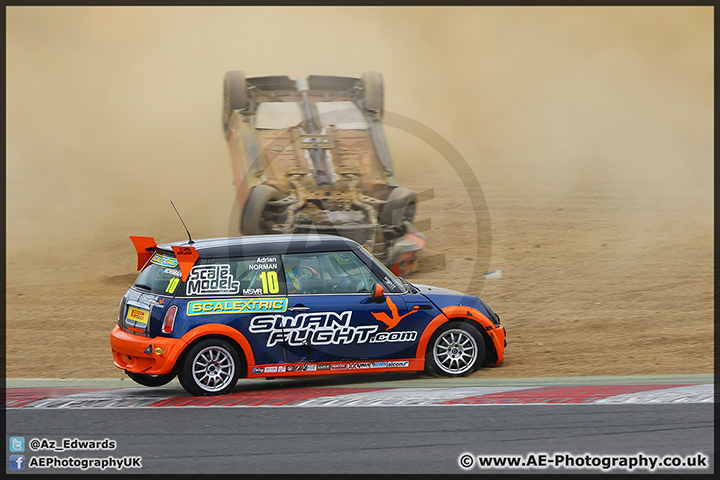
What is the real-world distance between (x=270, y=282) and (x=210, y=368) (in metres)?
0.99

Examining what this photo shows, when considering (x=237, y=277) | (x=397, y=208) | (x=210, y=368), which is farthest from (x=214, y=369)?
(x=397, y=208)

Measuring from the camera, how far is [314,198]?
14445mm

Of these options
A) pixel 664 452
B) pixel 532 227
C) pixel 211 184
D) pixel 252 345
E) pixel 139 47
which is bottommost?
pixel 664 452

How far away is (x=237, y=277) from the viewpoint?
793 centimetres

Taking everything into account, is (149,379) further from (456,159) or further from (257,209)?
(456,159)

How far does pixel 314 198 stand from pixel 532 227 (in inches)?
235

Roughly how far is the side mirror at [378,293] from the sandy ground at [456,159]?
1434mm

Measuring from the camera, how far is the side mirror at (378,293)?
789 centimetres

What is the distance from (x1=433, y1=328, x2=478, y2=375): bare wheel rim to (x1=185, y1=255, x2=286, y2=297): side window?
5.50 feet

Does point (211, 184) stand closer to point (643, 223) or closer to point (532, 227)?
point (532, 227)

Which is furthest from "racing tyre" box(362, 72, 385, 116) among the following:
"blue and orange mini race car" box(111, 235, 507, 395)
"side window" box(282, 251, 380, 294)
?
"side window" box(282, 251, 380, 294)

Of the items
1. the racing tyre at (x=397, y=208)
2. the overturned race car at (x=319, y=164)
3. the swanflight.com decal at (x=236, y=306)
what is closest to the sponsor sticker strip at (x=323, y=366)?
the swanflight.com decal at (x=236, y=306)

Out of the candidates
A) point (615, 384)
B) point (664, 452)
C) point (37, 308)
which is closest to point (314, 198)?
point (37, 308)

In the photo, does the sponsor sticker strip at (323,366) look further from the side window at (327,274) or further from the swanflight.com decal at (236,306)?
the side window at (327,274)
